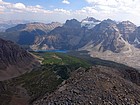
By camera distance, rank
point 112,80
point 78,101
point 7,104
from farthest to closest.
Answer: point 7,104 < point 112,80 < point 78,101

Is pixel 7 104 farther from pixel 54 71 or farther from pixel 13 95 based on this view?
pixel 54 71

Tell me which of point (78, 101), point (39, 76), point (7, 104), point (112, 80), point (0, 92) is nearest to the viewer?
point (78, 101)

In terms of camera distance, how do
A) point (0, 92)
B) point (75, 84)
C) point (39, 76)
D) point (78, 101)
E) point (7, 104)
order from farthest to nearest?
point (39, 76) < point (0, 92) < point (7, 104) < point (75, 84) < point (78, 101)

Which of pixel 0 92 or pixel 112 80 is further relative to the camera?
pixel 0 92

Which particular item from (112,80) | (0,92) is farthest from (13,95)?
(112,80)

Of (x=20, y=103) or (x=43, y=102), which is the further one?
(x=20, y=103)

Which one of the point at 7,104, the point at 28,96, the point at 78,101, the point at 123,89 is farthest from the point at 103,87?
the point at 28,96

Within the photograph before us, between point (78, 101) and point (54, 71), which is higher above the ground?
point (78, 101)

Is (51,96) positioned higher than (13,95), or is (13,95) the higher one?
(51,96)

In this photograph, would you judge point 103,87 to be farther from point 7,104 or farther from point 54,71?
point 54,71
